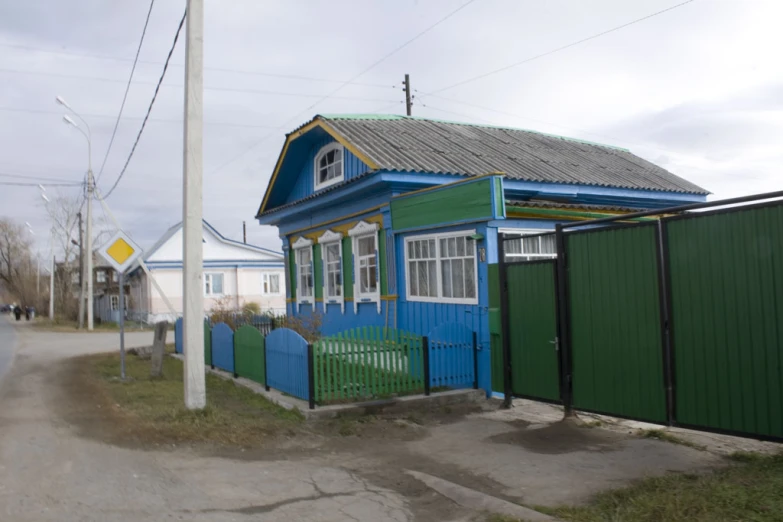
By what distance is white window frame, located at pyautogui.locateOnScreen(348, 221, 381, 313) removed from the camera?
13938mm

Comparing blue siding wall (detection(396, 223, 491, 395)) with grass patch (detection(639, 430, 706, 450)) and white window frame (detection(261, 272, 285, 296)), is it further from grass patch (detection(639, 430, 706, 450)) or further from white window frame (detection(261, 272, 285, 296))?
white window frame (detection(261, 272, 285, 296))

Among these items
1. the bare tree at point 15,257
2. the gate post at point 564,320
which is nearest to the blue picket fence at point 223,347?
the gate post at point 564,320

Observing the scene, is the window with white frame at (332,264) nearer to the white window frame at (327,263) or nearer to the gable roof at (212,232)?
the white window frame at (327,263)

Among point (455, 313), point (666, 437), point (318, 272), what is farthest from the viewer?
point (318, 272)

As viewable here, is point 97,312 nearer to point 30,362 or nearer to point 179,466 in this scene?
point 30,362

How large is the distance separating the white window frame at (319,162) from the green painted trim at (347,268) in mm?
1512

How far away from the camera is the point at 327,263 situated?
17.0m

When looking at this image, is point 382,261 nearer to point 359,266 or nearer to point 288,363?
point 359,266

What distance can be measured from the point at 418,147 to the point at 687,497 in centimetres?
1098

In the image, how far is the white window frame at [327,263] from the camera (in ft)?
52.1

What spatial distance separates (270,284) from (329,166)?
28574mm

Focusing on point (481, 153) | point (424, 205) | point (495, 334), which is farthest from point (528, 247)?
point (481, 153)

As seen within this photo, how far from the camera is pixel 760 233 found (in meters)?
5.87

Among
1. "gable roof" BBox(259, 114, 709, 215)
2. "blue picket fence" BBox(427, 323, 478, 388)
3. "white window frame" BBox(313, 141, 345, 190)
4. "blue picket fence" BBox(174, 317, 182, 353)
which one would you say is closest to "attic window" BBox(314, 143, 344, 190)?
"white window frame" BBox(313, 141, 345, 190)
